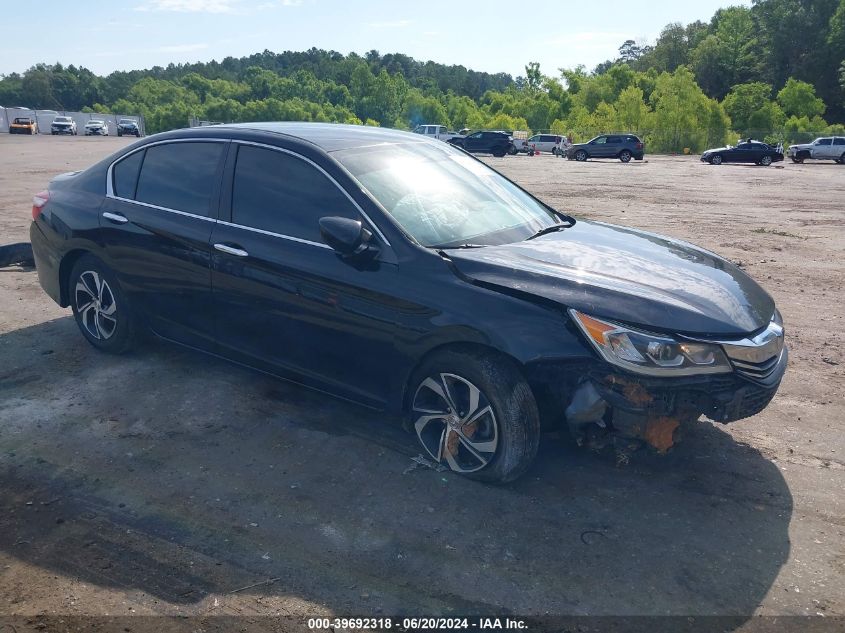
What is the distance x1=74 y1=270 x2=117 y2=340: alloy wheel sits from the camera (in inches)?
213

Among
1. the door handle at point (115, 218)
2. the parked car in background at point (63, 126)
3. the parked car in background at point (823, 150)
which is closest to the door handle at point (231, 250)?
the door handle at point (115, 218)

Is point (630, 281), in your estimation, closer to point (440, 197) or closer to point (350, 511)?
point (440, 197)

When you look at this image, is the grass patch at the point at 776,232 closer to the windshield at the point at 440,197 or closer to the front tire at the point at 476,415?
the windshield at the point at 440,197

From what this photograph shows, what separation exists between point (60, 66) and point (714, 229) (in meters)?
175

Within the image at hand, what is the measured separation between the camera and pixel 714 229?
13.0 metres

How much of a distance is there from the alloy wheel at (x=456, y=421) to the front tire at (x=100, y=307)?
2587 millimetres

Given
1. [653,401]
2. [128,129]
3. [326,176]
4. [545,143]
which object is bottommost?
[653,401]

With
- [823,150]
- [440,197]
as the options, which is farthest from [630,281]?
Answer: [823,150]

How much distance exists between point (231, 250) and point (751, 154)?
140 feet

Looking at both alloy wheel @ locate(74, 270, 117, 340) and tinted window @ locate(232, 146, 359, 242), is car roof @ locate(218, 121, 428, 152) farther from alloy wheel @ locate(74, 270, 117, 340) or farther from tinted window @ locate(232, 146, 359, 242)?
alloy wheel @ locate(74, 270, 117, 340)

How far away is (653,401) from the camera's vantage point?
3414 mm

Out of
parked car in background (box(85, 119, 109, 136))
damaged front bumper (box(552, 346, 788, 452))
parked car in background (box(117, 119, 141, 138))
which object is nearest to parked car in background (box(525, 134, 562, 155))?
parked car in background (box(117, 119, 141, 138))

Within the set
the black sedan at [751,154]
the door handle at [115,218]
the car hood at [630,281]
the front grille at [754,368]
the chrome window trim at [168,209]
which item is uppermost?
the black sedan at [751,154]

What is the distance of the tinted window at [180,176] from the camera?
479 centimetres
